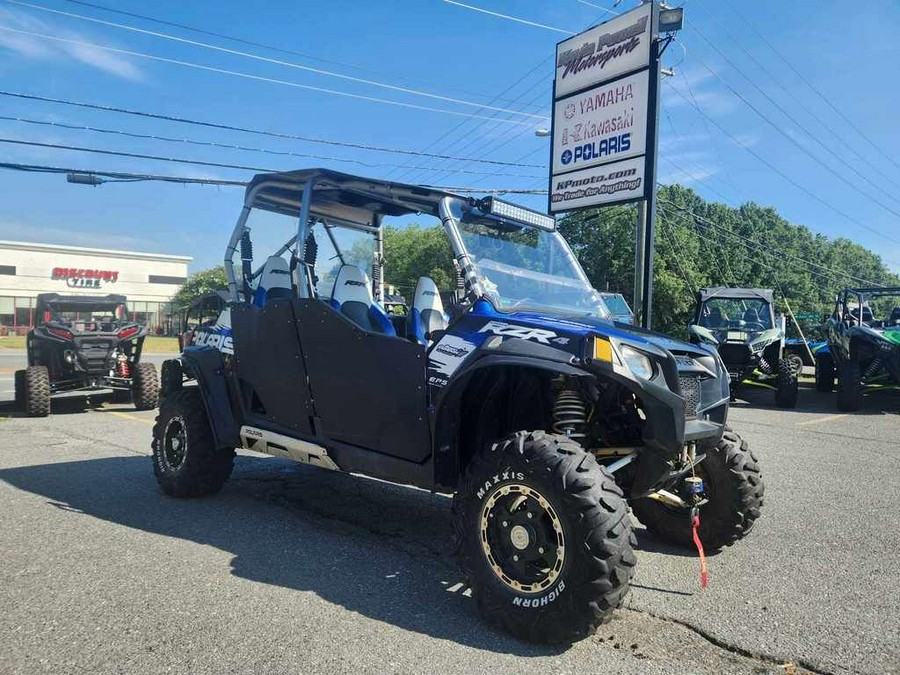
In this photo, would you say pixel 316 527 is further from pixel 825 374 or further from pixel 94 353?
pixel 825 374

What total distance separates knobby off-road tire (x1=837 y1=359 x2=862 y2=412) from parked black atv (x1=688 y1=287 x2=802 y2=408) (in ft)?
2.68

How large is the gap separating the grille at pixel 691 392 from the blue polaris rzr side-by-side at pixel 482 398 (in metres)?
0.01

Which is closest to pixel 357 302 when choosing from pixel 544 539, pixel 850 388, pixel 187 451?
pixel 187 451

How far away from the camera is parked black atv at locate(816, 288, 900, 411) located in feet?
40.4

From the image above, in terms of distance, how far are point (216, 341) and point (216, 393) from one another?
481mm

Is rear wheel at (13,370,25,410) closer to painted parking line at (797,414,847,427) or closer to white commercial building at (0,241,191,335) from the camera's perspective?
painted parking line at (797,414,847,427)

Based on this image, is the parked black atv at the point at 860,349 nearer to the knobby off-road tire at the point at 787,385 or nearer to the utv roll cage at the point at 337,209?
the knobby off-road tire at the point at 787,385

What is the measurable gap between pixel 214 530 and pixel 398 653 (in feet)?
7.62

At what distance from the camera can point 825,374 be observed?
1600cm

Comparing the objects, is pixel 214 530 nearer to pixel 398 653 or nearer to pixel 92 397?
pixel 398 653

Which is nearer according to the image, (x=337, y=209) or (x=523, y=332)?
(x=523, y=332)

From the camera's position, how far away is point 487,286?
13.8 feet

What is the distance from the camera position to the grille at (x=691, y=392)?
376cm

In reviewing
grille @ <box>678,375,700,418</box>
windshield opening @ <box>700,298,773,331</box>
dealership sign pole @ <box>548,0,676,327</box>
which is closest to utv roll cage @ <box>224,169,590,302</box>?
grille @ <box>678,375,700,418</box>
